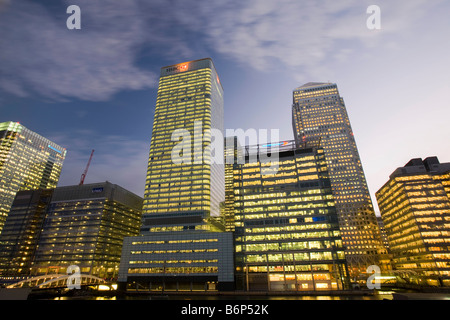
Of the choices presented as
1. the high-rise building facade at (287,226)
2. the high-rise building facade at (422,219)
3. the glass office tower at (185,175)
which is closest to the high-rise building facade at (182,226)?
the glass office tower at (185,175)

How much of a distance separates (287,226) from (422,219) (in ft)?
303

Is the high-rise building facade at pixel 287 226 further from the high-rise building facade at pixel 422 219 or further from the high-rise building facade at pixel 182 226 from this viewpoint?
the high-rise building facade at pixel 422 219

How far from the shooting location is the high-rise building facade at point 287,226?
113 metres

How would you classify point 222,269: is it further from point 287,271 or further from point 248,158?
point 248,158

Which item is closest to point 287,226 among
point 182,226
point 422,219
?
point 182,226

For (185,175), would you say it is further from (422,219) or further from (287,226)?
(422,219)

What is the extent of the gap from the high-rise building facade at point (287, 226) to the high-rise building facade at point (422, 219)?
195 ft

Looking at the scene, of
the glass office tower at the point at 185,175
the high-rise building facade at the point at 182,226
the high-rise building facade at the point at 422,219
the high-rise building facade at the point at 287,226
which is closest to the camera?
the high-rise building facade at the point at 287,226

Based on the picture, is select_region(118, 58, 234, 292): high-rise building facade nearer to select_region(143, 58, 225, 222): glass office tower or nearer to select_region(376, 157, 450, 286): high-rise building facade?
A: select_region(143, 58, 225, 222): glass office tower

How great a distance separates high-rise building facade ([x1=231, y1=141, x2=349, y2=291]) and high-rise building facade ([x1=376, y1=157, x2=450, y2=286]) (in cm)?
5958

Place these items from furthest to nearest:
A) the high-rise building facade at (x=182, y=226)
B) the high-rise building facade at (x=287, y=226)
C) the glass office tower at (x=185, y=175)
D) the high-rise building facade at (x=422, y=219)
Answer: the glass office tower at (x=185, y=175)
the high-rise building facade at (x=422, y=219)
the high-rise building facade at (x=182, y=226)
the high-rise building facade at (x=287, y=226)

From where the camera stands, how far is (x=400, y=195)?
16362 centimetres

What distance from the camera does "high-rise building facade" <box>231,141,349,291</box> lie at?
4444 inches
